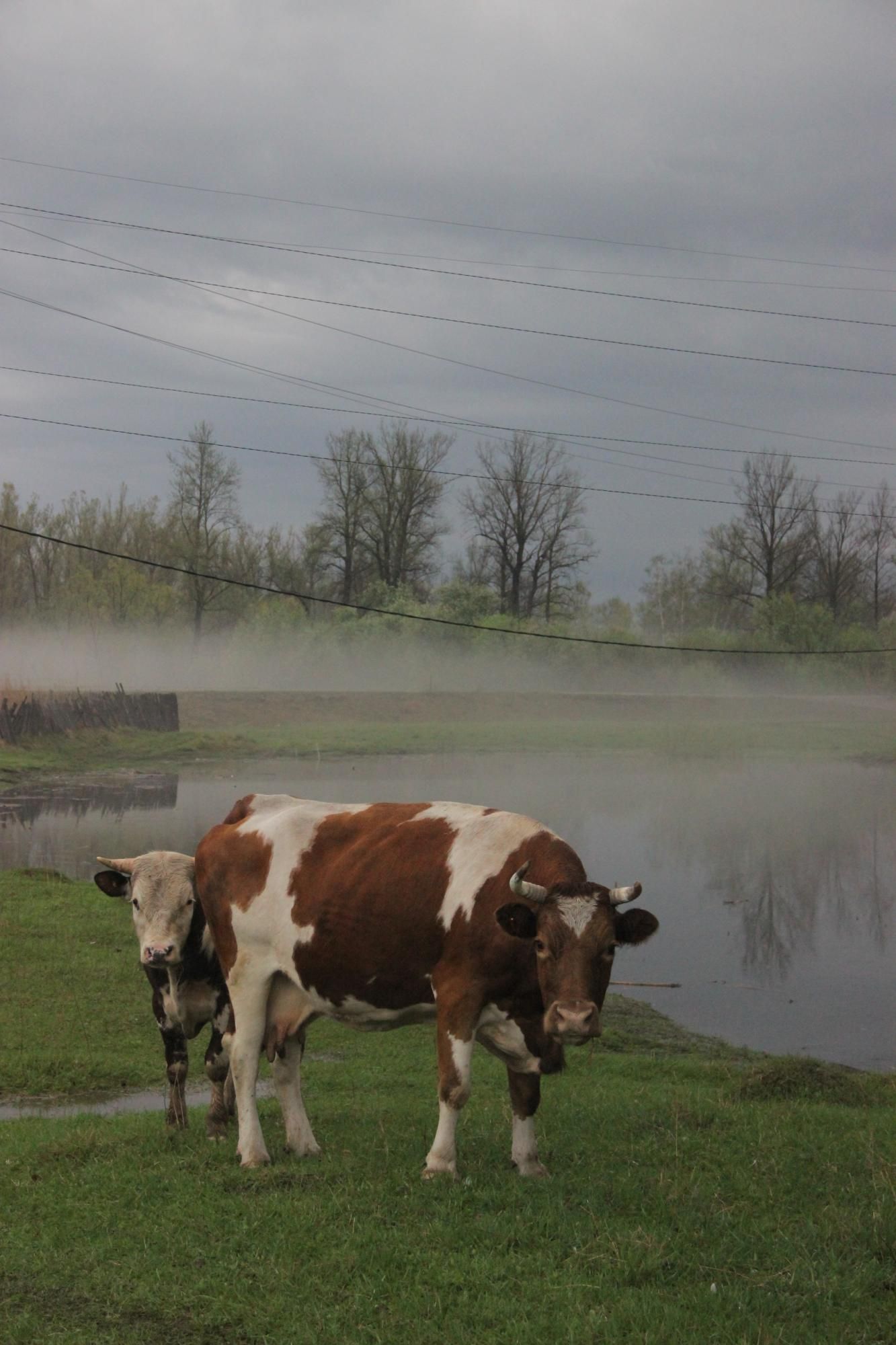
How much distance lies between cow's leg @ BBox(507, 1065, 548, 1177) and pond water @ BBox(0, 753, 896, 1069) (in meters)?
10.1

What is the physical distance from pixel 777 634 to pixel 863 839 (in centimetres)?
4680

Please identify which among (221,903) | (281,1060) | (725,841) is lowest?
(725,841)

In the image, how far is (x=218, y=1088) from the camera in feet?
33.0

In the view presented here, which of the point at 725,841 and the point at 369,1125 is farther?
the point at 725,841

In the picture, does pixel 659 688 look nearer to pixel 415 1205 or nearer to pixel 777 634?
pixel 777 634

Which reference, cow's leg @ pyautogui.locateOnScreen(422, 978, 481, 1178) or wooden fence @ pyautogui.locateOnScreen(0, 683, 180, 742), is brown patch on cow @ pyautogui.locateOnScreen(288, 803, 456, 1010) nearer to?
cow's leg @ pyautogui.locateOnScreen(422, 978, 481, 1178)

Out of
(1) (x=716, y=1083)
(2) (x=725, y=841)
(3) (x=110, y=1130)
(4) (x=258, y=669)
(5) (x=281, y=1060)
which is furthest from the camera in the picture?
(4) (x=258, y=669)

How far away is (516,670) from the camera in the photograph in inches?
3290

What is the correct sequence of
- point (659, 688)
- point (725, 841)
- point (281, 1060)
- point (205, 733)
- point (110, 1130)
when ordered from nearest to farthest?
point (281, 1060), point (110, 1130), point (725, 841), point (205, 733), point (659, 688)

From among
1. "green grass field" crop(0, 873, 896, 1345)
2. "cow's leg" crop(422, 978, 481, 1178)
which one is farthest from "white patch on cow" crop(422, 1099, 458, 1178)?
"green grass field" crop(0, 873, 896, 1345)

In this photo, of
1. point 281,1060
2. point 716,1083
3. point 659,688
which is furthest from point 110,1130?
point 659,688

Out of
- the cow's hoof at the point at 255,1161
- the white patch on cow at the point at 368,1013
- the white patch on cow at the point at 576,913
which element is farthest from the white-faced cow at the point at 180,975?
the white patch on cow at the point at 576,913

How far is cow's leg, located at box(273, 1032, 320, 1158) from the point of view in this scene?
9.42 meters

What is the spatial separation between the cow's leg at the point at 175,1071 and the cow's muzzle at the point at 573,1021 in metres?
3.42
